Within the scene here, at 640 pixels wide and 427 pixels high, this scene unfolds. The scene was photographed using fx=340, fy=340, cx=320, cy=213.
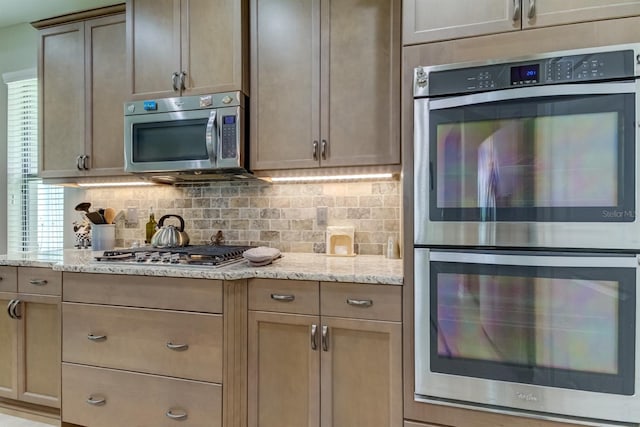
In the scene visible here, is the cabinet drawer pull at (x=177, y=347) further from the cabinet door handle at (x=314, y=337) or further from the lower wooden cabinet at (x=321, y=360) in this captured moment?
the cabinet door handle at (x=314, y=337)

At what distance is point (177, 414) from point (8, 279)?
145 centimetres

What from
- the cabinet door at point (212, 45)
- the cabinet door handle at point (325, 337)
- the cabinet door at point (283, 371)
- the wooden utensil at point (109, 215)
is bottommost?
the cabinet door at point (283, 371)

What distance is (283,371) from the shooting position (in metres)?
1.58

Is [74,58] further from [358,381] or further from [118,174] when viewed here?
[358,381]

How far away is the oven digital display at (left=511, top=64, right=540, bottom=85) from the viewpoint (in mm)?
1248

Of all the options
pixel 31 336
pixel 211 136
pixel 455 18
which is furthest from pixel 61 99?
pixel 455 18

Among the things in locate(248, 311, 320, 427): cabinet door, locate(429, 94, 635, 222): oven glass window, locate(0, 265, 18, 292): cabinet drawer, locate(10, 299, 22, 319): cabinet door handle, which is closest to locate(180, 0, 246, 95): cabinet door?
locate(429, 94, 635, 222): oven glass window

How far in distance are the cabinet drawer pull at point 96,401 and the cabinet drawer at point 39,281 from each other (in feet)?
2.01

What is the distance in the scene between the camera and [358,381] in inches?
58.6

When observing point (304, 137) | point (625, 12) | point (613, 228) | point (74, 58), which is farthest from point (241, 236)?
point (625, 12)

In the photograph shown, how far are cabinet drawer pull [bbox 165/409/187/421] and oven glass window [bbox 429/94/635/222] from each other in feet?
4.84

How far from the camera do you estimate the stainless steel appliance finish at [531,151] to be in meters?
1.18

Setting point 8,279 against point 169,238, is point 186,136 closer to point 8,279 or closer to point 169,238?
point 169,238

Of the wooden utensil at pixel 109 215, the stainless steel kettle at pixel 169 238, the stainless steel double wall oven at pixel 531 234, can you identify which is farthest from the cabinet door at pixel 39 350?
the stainless steel double wall oven at pixel 531 234
